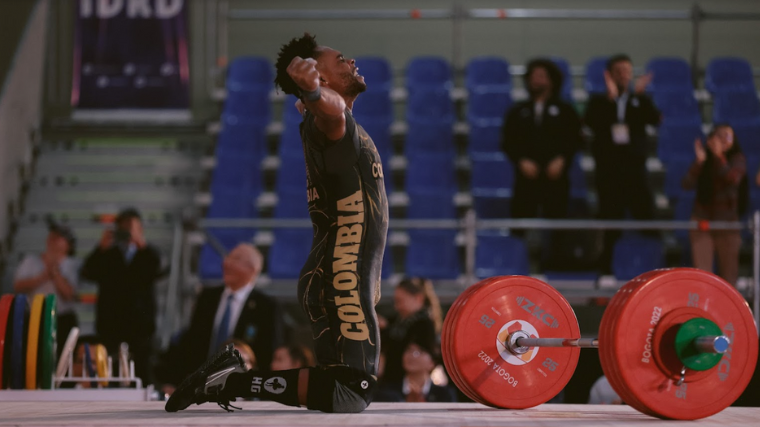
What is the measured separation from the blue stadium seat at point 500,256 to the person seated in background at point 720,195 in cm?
120

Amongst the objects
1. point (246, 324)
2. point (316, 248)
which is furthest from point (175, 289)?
point (316, 248)

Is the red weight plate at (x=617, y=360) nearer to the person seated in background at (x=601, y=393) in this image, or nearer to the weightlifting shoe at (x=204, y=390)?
the weightlifting shoe at (x=204, y=390)

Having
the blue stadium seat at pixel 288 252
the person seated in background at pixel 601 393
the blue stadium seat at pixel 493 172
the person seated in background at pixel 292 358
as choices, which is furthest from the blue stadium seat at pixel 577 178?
the person seated in background at pixel 292 358

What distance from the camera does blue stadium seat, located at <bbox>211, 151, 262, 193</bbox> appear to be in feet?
26.7

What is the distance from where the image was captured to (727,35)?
32.6 ft

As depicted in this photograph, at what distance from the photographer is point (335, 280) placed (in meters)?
3.28

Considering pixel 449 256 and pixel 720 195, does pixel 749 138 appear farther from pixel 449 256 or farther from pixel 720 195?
pixel 449 256

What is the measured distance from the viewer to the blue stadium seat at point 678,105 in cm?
848

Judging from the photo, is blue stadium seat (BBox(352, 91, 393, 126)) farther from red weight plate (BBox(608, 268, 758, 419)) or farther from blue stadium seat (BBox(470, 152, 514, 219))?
red weight plate (BBox(608, 268, 758, 419))

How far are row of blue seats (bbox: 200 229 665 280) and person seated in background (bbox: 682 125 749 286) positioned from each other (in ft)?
1.37

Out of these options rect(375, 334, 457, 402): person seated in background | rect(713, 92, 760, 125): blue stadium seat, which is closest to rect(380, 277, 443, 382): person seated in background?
rect(375, 334, 457, 402): person seated in background

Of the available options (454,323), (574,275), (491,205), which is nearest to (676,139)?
(491,205)

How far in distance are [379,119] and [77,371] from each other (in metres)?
4.50

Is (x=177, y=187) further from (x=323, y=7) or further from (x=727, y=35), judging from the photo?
(x=727, y=35)
